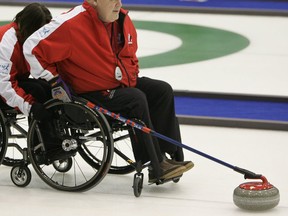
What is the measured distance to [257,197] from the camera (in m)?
4.22

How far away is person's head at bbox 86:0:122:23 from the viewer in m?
4.46

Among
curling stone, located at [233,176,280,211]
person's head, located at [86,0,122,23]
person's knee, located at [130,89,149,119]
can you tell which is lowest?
curling stone, located at [233,176,280,211]

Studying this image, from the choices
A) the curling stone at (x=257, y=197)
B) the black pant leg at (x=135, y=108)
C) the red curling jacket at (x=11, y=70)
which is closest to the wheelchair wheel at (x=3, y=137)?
the red curling jacket at (x=11, y=70)

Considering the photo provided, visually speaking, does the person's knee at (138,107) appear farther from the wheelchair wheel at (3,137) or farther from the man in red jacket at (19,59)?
the wheelchair wheel at (3,137)

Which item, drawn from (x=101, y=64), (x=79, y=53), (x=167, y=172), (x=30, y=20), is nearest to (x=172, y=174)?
(x=167, y=172)

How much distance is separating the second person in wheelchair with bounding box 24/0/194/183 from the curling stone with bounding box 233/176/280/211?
0.37m

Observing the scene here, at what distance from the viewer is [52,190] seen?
462 centimetres

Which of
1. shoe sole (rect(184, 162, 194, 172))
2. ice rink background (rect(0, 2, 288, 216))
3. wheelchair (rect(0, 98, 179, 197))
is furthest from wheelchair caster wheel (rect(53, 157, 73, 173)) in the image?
shoe sole (rect(184, 162, 194, 172))

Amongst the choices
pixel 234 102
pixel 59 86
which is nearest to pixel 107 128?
pixel 59 86

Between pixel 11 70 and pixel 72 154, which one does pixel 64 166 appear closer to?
pixel 72 154

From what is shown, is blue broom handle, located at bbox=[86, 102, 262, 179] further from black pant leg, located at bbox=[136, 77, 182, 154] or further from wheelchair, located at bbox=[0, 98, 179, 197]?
black pant leg, located at bbox=[136, 77, 182, 154]

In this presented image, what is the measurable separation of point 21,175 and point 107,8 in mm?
917

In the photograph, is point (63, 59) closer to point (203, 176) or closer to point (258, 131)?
point (203, 176)

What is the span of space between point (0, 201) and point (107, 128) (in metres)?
0.61
